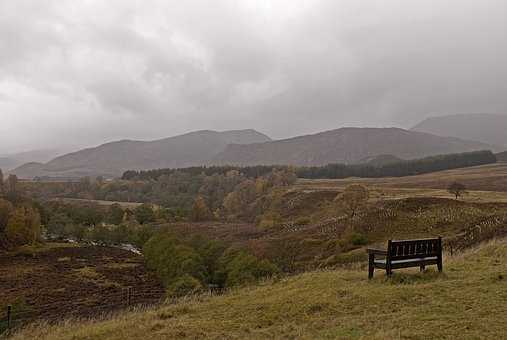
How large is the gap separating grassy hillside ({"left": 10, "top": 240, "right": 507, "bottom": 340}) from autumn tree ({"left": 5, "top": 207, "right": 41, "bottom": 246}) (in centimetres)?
9961

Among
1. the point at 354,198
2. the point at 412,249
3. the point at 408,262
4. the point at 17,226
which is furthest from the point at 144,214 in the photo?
the point at 408,262

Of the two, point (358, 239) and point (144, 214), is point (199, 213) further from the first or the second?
point (358, 239)

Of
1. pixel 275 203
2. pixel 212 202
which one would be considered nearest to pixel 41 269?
pixel 275 203

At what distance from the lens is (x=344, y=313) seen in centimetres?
1255

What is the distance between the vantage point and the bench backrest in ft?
51.8

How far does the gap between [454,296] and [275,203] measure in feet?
428

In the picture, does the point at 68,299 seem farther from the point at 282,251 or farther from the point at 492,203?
the point at 492,203

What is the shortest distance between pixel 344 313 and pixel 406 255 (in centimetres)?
487

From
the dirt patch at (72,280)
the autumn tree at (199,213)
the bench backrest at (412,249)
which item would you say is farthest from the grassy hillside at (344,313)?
the autumn tree at (199,213)

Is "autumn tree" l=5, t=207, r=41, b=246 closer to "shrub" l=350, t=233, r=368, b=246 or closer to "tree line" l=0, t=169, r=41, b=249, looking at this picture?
"tree line" l=0, t=169, r=41, b=249

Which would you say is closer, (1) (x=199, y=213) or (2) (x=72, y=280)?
(2) (x=72, y=280)

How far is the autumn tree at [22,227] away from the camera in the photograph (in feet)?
334

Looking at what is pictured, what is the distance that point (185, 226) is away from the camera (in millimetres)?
121938

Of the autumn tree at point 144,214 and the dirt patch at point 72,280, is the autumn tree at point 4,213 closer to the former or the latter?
the dirt patch at point 72,280
